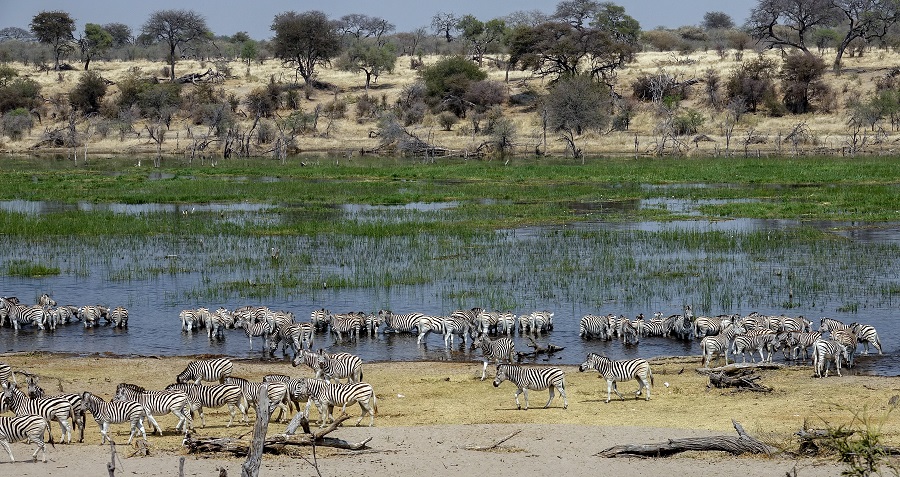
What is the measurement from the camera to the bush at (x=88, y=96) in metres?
95.2

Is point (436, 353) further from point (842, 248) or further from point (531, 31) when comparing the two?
point (531, 31)

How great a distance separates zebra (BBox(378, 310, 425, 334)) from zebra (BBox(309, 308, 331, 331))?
115cm

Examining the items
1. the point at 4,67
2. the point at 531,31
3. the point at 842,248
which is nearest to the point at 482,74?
the point at 531,31

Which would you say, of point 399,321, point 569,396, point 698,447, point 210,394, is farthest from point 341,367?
point 698,447

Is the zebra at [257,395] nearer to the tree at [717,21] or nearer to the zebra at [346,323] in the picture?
the zebra at [346,323]

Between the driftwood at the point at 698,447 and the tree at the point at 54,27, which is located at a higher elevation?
the tree at the point at 54,27

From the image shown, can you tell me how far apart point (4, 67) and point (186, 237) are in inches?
3175

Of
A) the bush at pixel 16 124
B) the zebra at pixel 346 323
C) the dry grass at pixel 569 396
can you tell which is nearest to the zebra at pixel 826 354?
the dry grass at pixel 569 396

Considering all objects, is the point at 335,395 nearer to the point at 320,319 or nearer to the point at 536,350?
the point at 536,350

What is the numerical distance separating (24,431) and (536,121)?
2858 inches

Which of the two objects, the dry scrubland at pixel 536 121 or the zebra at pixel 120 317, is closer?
the zebra at pixel 120 317

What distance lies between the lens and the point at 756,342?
1972 centimetres

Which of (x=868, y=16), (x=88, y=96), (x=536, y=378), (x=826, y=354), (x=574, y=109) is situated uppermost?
(x=868, y=16)

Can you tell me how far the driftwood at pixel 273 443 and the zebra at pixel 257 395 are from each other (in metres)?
1.59
